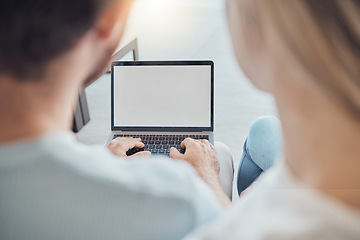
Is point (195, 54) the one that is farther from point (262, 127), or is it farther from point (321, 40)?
point (321, 40)

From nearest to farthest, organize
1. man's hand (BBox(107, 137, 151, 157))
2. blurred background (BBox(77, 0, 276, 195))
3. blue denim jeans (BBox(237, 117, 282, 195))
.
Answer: man's hand (BBox(107, 137, 151, 157)) < blue denim jeans (BBox(237, 117, 282, 195)) < blurred background (BBox(77, 0, 276, 195))

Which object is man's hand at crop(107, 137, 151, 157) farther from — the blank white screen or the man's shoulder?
the man's shoulder

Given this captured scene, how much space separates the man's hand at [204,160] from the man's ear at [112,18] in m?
0.46

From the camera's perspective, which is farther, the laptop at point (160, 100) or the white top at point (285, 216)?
the laptop at point (160, 100)

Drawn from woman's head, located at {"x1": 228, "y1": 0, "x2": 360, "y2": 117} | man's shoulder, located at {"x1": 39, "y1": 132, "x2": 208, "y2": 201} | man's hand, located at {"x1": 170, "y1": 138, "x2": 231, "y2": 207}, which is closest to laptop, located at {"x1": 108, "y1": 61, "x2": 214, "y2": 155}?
man's hand, located at {"x1": 170, "y1": 138, "x2": 231, "y2": 207}

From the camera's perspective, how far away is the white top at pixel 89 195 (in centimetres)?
51

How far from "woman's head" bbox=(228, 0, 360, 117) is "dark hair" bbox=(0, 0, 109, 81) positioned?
215mm

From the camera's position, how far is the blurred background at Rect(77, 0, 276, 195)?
224cm

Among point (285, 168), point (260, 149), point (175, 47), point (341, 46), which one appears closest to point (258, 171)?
point (260, 149)

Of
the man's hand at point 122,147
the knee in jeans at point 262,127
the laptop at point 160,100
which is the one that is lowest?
the man's hand at point 122,147

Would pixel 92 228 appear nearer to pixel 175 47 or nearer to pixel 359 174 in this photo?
pixel 359 174

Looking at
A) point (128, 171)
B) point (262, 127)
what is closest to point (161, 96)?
point (262, 127)

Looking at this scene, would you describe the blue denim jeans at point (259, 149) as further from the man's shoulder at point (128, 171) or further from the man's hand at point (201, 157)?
the man's shoulder at point (128, 171)

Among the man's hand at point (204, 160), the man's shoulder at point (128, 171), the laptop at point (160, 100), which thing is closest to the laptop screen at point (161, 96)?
the laptop at point (160, 100)
